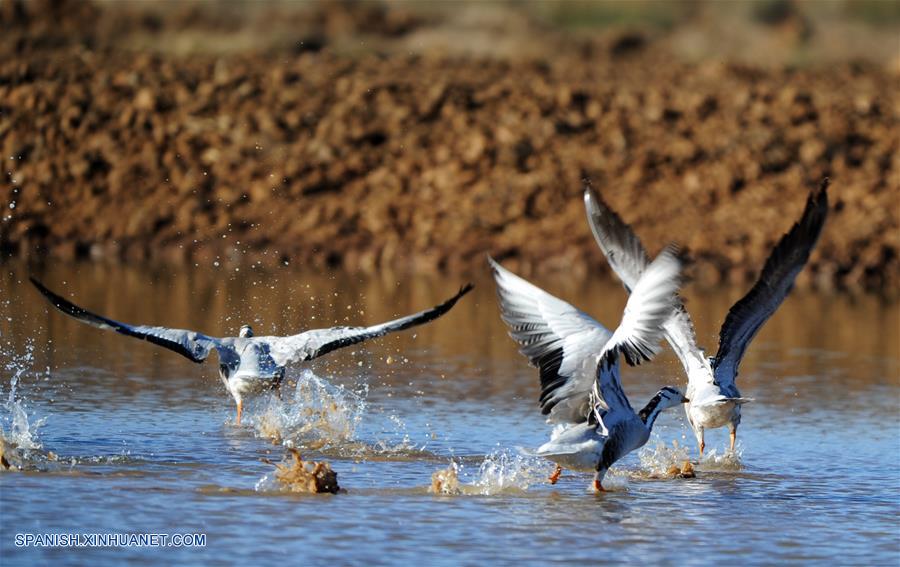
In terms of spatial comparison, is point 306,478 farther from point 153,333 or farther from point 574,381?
point 153,333

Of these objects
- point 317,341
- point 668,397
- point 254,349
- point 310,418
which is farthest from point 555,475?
point 254,349

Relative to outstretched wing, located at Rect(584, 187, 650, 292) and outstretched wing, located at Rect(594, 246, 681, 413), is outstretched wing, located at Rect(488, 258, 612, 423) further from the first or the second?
outstretched wing, located at Rect(584, 187, 650, 292)

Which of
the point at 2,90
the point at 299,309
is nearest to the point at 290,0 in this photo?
the point at 2,90

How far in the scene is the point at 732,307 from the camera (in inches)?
482

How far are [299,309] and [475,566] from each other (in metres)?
11.4

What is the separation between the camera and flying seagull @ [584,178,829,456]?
12109mm

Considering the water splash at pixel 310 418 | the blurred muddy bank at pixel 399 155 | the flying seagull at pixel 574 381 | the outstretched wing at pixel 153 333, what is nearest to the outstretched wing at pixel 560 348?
the flying seagull at pixel 574 381

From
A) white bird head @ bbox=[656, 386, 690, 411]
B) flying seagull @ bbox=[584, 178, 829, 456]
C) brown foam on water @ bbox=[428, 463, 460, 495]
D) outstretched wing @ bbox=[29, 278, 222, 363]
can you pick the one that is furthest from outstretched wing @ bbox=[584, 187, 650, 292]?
outstretched wing @ bbox=[29, 278, 222, 363]

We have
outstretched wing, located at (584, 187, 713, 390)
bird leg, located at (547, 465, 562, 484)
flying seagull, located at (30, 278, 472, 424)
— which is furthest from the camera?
flying seagull, located at (30, 278, 472, 424)

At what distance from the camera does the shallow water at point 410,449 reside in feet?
31.3

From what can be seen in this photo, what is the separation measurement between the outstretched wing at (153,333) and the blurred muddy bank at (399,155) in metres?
13.1

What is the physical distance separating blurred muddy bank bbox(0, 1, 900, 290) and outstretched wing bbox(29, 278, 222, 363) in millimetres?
13093

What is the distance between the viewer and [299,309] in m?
20.0

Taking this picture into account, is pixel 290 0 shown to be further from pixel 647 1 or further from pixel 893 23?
pixel 893 23
